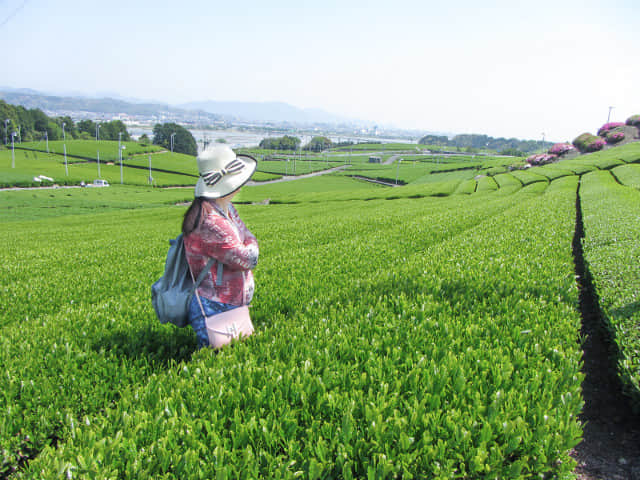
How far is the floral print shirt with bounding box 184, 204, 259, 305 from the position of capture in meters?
4.02

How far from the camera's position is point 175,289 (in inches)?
171

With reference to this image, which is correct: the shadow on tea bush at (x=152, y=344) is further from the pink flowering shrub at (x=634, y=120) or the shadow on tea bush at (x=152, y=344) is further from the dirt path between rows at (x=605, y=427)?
the pink flowering shrub at (x=634, y=120)

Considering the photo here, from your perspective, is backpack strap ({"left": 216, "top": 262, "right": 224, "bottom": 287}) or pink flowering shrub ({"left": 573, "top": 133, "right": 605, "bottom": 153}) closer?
backpack strap ({"left": 216, "top": 262, "right": 224, "bottom": 287})

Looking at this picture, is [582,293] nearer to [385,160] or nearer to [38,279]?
[38,279]

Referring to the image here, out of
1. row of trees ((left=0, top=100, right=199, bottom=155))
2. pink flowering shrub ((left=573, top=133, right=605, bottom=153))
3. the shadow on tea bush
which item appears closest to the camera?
the shadow on tea bush

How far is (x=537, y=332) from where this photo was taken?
4.70 m

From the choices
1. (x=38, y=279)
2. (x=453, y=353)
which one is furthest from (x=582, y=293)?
(x=38, y=279)

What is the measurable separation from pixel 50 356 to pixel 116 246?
1360 cm

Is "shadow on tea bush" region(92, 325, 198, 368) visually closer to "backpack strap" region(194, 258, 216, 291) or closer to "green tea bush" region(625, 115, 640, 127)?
"backpack strap" region(194, 258, 216, 291)

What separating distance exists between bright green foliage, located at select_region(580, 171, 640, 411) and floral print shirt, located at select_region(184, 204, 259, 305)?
4466mm

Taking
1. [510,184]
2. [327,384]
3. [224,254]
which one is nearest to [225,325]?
[224,254]

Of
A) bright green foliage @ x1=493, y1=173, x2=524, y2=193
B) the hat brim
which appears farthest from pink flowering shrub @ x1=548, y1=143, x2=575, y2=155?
the hat brim

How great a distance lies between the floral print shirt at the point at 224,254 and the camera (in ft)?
13.2

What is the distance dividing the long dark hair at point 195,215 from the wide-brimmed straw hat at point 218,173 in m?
0.08
